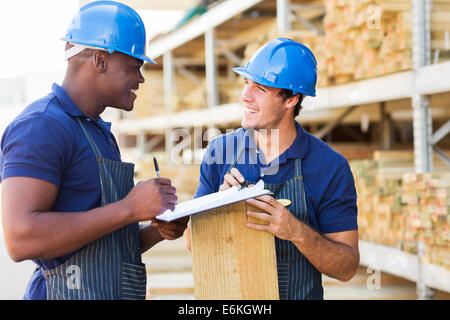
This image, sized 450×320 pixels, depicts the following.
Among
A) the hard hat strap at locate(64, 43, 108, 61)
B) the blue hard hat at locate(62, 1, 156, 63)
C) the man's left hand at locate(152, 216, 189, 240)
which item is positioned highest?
the blue hard hat at locate(62, 1, 156, 63)

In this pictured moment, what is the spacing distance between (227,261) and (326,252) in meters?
0.43

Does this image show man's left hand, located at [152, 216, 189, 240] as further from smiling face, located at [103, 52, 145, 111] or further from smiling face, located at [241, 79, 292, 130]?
smiling face, located at [241, 79, 292, 130]

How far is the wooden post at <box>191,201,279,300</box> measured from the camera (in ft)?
5.01

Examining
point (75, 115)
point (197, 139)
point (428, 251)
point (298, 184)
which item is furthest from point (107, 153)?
point (197, 139)

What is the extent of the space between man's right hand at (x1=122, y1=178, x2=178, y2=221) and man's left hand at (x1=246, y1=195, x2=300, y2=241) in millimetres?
236

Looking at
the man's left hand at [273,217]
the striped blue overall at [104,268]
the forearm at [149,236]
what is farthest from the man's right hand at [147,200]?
the forearm at [149,236]

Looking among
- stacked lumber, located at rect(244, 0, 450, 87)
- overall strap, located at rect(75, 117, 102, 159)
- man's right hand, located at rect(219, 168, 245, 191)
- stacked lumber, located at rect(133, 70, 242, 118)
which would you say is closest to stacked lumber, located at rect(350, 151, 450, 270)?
stacked lumber, located at rect(244, 0, 450, 87)

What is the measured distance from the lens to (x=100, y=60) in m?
1.63

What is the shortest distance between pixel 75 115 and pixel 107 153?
16 centimetres

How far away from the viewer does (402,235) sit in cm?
437

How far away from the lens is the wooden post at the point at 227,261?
153 centimetres

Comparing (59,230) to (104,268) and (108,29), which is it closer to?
(104,268)

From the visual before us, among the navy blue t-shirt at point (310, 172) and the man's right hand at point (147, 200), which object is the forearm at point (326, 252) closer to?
the navy blue t-shirt at point (310, 172)
